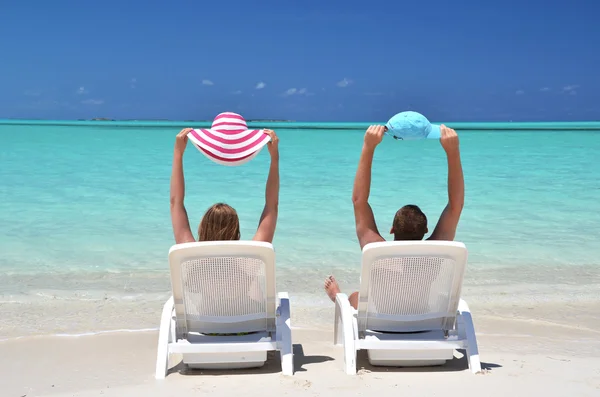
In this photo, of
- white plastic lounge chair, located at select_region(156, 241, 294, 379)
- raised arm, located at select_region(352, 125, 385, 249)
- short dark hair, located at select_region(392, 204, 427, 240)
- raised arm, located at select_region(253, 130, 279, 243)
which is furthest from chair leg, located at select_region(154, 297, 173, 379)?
short dark hair, located at select_region(392, 204, 427, 240)

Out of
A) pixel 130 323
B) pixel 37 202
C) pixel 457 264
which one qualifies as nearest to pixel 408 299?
pixel 457 264

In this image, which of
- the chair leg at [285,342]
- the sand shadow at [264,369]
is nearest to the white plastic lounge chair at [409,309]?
the chair leg at [285,342]

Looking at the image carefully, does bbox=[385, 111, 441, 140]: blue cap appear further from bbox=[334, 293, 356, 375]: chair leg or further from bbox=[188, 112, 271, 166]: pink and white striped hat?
bbox=[334, 293, 356, 375]: chair leg

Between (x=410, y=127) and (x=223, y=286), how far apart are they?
1266 millimetres

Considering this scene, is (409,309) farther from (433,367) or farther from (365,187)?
(365,187)

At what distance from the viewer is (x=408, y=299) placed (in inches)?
141

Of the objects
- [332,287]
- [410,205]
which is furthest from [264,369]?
[410,205]

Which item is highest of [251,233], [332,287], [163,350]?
[332,287]

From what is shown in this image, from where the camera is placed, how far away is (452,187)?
3.82 m

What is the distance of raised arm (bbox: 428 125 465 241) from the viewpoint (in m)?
3.67

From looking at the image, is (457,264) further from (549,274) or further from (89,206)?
(89,206)

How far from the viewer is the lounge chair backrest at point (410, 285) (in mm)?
3400

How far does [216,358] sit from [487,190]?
1088 centimetres

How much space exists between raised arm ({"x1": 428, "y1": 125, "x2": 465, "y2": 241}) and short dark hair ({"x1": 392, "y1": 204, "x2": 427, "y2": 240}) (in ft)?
0.55
